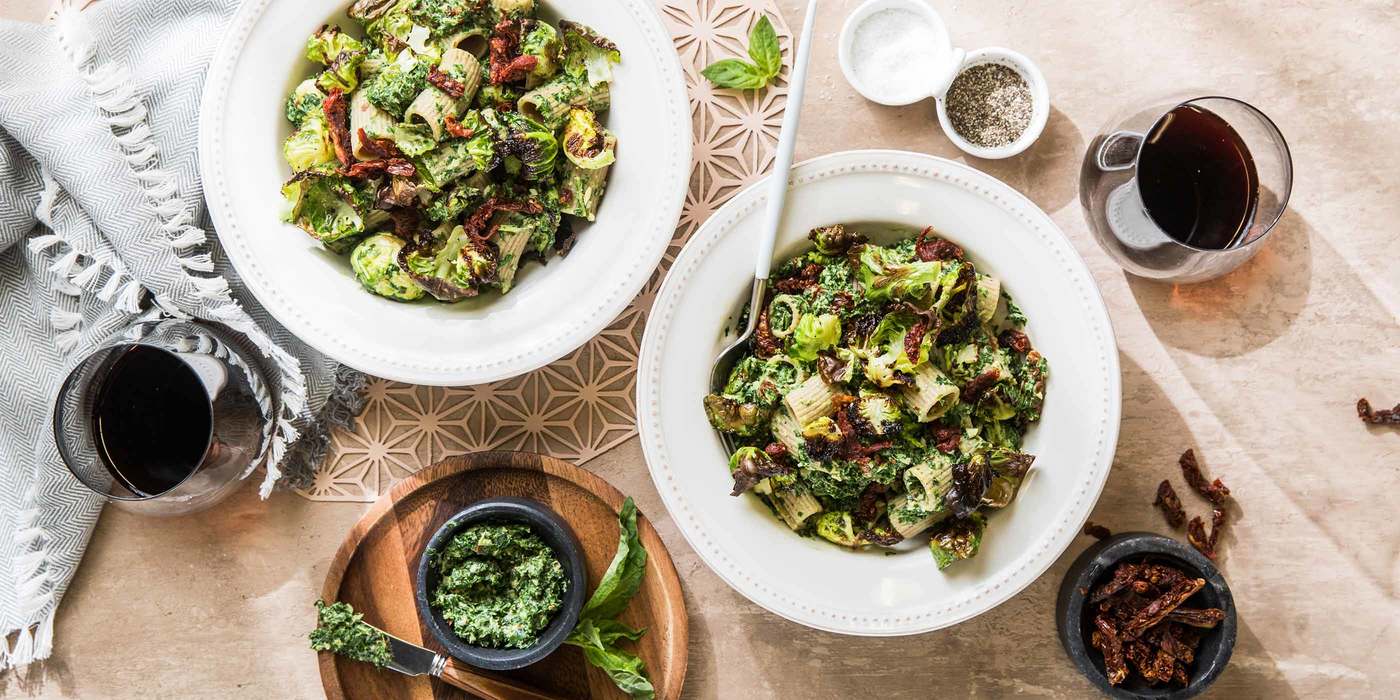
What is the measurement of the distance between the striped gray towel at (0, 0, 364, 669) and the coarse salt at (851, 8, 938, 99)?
4.57 ft

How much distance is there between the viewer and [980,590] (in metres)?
1.89

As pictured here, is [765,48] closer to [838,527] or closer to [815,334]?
[815,334]

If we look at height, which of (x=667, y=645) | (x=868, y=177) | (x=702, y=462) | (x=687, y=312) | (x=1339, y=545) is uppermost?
(x=868, y=177)

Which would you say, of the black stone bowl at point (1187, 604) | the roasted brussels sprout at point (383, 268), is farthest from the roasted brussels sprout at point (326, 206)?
the black stone bowl at point (1187, 604)

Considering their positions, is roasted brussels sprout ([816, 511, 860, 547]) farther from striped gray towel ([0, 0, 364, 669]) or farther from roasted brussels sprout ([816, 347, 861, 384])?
striped gray towel ([0, 0, 364, 669])

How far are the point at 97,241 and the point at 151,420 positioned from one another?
1.53 feet

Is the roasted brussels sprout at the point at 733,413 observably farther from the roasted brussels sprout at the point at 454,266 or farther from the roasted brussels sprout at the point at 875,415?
the roasted brussels sprout at the point at 454,266

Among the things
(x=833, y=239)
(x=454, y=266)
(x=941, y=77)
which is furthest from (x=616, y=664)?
(x=941, y=77)

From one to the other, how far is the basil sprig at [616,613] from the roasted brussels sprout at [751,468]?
29 cm

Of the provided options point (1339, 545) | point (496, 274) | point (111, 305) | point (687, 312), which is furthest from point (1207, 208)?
point (111, 305)

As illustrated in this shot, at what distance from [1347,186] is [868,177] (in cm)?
122

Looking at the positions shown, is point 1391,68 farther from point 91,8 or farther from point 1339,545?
point 91,8

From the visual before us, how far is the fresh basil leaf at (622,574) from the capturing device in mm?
1997

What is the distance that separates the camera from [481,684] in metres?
2.02
